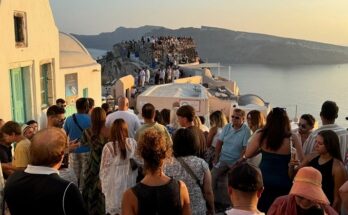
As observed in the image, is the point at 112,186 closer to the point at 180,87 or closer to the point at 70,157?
the point at 70,157

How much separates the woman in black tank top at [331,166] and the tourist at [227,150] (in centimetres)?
126

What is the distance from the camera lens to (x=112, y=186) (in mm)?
4090

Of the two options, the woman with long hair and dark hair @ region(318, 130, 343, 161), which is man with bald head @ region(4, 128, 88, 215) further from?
dark hair @ region(318, 130, 343, 161)

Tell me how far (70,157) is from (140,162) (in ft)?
4.51

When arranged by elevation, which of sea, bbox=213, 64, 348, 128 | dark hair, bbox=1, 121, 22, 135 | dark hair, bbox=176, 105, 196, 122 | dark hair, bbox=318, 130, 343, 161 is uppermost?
dark hair, bbox=176, 105, 196, 122

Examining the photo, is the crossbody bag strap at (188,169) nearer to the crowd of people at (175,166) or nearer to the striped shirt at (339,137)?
the crowd of people at (175,166)

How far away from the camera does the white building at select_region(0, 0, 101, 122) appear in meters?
8.70

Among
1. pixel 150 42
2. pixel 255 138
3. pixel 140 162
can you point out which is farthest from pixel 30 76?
pixel 150 42

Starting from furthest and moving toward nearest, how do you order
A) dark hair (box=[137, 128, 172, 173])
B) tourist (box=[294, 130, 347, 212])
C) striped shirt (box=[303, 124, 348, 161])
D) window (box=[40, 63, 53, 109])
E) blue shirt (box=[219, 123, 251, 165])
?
window (box=[40, 63, 53, 109])
blue shirt (box=[219, 123, 251, 165])
striped shirt (box=[303, 124, 348, 161])
tourist (box=[294, 130, 347, 212])
dark hair (box=[137, 128, 172, 173])

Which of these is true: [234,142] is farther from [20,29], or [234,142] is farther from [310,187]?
[20,29]

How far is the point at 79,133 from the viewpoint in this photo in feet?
17.3

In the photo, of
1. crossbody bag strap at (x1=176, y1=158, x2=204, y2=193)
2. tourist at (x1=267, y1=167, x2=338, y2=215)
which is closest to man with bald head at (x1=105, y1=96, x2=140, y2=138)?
crossbody bag strap at (x1=176, y1=158, x2=204, y2=193)

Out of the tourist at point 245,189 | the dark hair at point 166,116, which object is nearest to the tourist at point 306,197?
the tourist at point 245,189

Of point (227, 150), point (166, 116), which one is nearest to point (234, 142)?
point (227, 150)
